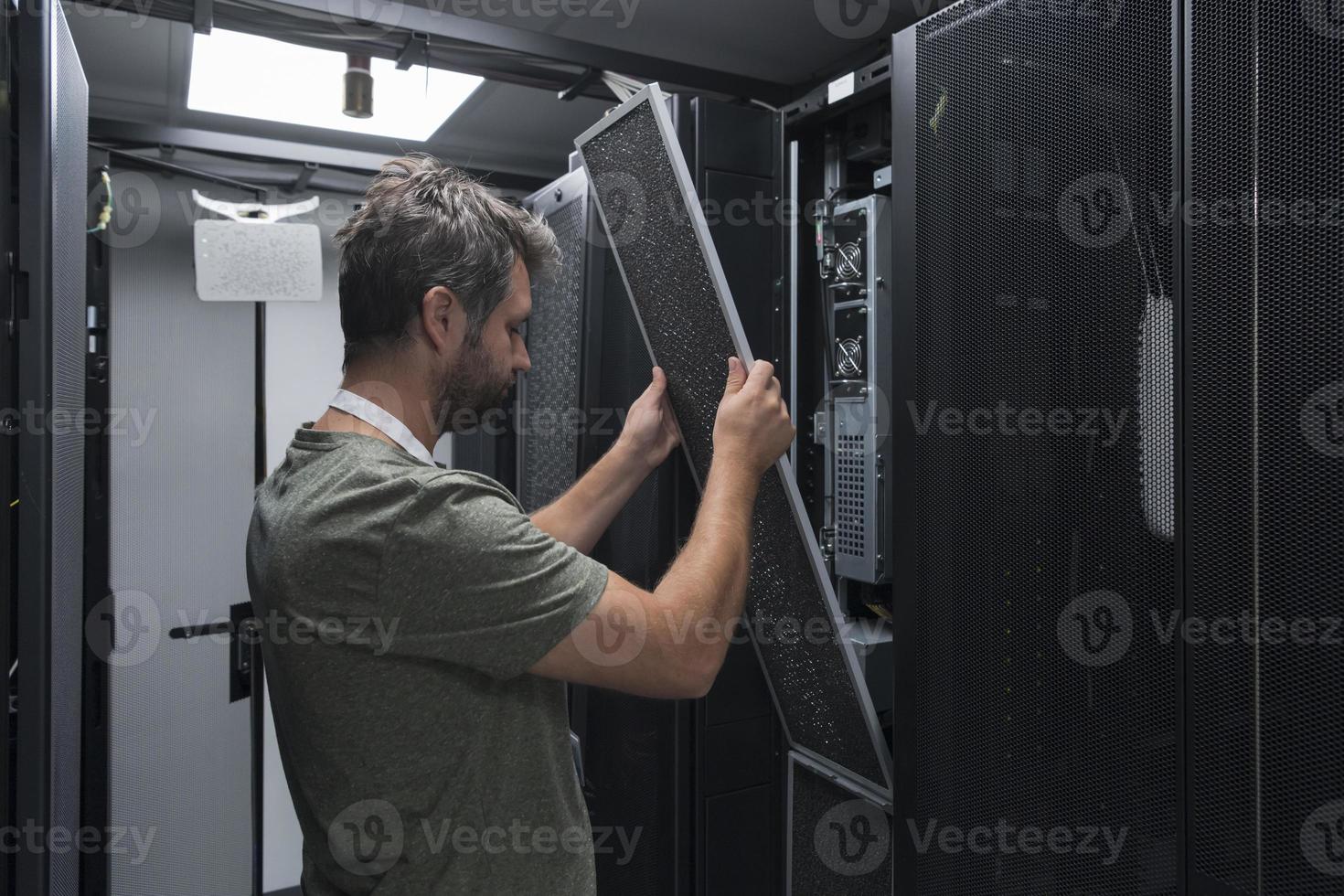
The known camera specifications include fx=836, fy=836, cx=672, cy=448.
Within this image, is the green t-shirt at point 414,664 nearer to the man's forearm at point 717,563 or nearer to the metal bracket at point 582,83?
the man's forearm at point 717,563

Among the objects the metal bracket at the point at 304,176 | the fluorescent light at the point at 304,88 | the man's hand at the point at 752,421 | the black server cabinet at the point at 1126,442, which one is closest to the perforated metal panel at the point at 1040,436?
the black server cabinet at the point at 1126,442

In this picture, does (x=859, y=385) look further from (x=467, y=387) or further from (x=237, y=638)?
(x=237, y=638)

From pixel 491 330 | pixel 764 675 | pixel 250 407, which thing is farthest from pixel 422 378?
pixel 250 407

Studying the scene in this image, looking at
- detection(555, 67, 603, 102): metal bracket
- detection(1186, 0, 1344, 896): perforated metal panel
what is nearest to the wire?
detection(555, 67, 603, 102): metal bracket

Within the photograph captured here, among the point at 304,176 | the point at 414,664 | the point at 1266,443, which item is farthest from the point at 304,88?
the point at 1266,443

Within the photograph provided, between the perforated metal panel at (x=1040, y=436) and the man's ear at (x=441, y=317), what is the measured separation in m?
0.52

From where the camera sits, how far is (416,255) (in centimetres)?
98

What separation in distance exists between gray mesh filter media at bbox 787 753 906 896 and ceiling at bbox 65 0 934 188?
1.26 m

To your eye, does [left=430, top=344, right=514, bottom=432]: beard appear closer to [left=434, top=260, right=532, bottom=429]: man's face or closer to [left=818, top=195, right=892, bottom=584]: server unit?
[left=434, top=260, right=532, bottom=429]: man's face

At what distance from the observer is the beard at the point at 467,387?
1021mm

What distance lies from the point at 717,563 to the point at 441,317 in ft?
1.43

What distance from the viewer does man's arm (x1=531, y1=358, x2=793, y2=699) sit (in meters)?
0.86

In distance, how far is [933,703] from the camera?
0.90 metres

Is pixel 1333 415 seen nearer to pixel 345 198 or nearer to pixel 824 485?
pixel 824 485
